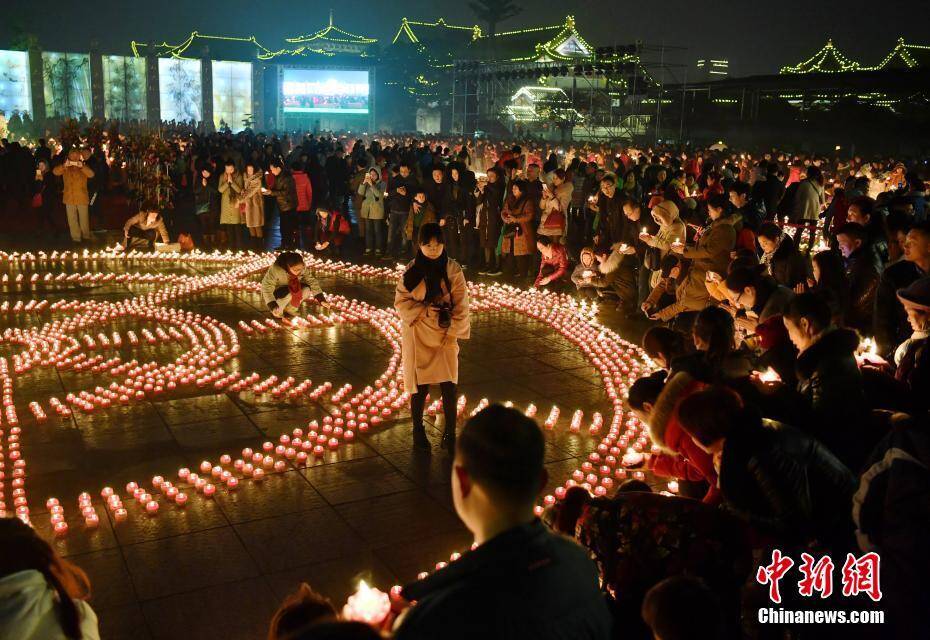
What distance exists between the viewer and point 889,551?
3.03 m

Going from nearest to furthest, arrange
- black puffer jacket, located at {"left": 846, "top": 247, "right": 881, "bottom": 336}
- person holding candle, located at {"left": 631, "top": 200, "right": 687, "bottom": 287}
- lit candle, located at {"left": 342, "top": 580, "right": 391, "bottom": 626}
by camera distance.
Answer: lit candle, located at {"left": 342, "top": 580, "right": 391, "bottom": 626}, black puffer jacket, located at {"left": 846, "top": 247, "right": 881, "bottom": 336}, person holding candle, located at {"left": 631, "top": 200, "right": 687, "bottom": 287}

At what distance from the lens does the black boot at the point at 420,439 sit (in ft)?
20.8

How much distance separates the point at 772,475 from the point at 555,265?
920 cm

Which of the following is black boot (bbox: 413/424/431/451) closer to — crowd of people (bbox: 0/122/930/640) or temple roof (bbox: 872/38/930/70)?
crowd of people (bbox: 0/122/930/640)

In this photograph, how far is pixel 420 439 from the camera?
637cm

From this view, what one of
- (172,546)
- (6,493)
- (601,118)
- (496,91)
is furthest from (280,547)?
(496,91)

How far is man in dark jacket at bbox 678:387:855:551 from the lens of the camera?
3379 mm

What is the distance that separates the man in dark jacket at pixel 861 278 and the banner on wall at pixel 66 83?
42019 mm

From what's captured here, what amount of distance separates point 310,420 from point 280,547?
7.22 feet

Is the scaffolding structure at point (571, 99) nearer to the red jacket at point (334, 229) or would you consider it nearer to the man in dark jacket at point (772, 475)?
the red jacket at point (334, 229)

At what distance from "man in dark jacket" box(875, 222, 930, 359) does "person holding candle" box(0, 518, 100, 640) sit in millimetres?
5858

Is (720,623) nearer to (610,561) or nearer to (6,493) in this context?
(610,561)

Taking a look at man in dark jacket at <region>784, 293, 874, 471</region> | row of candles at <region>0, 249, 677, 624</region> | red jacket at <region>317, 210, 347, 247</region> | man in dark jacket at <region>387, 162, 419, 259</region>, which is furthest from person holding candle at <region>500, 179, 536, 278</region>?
man in dark jacket at <region>784, 293, 874, 471</region>

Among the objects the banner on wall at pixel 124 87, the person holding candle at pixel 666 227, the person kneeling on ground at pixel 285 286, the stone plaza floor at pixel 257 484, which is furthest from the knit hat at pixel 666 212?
the banner on wall at pixel 124 87
